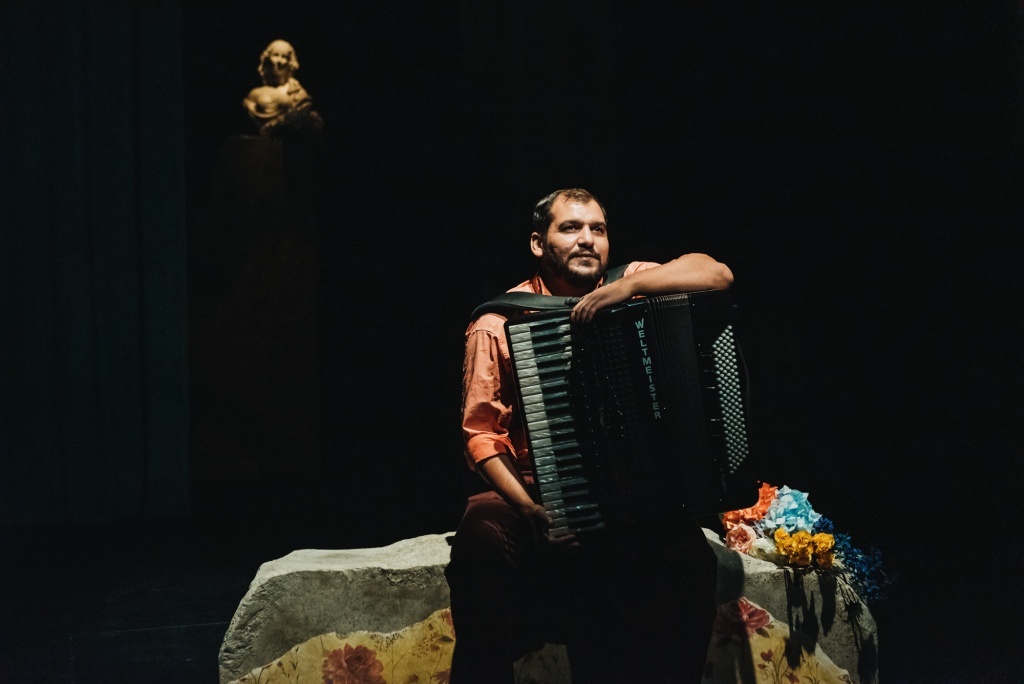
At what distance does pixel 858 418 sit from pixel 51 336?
3470 mm

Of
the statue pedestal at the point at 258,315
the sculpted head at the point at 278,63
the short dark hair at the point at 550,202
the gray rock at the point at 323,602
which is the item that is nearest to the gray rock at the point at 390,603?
the gray rock at the point at 323,602

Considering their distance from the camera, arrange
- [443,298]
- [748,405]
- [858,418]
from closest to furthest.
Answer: [748,405]
[858,418]
[443,298]

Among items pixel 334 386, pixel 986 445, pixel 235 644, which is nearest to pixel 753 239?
pixel 986 445

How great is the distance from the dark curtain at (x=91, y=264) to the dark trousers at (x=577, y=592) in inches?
98.7

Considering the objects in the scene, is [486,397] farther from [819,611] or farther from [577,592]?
[819,611]

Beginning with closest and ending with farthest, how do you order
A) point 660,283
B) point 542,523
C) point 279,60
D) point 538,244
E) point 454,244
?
point 542,523
point 660,283
point 538,244
point 454,244
point 279,60

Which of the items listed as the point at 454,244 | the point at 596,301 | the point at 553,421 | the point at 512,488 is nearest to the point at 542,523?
the point at 512,488

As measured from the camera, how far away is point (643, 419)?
2.06 meters

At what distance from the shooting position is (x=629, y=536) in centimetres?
214

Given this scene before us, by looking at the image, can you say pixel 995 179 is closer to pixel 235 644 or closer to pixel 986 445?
pixel 986 445

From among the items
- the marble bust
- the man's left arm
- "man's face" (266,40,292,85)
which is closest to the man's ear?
the man's left arm

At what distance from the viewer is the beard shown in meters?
2.38

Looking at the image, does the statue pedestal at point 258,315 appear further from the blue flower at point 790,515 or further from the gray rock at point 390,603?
the blue flower at point 790,515

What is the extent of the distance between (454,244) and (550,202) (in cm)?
141
